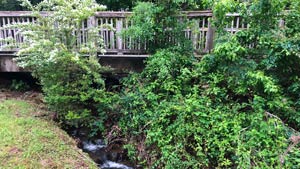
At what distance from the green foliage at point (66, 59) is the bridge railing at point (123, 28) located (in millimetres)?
426

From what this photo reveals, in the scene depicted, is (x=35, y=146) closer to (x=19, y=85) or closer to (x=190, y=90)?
(x=190, y=90)

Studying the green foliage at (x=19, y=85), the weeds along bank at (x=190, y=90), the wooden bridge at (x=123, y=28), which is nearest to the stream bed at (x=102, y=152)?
the weeds along bank at (x=190, y=90)

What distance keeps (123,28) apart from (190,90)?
2218 mm

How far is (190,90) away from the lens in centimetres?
509

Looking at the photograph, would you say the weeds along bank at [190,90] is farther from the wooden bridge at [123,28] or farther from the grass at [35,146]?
the grass at [35,146]

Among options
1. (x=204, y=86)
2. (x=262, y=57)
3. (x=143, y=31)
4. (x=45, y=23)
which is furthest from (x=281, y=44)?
(x=45, y=23)

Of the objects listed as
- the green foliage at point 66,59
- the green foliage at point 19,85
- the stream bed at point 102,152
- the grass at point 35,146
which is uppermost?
the green foliage at point 66,59

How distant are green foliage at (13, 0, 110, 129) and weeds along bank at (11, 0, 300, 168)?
23mm

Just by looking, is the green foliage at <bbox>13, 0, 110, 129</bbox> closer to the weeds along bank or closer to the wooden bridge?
the weeds along bank

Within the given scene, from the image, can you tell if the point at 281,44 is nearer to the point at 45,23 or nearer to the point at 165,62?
the point at 165,62

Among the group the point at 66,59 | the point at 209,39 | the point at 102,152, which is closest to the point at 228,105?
the point at 209,39

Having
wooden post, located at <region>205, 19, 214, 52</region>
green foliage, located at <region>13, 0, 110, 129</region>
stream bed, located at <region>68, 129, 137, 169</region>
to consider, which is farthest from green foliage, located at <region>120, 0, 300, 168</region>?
green foliage, located at <region>13, 0, 110, 129</region>

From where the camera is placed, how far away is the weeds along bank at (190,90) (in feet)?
13.4

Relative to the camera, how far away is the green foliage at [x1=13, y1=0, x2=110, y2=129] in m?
5.07
